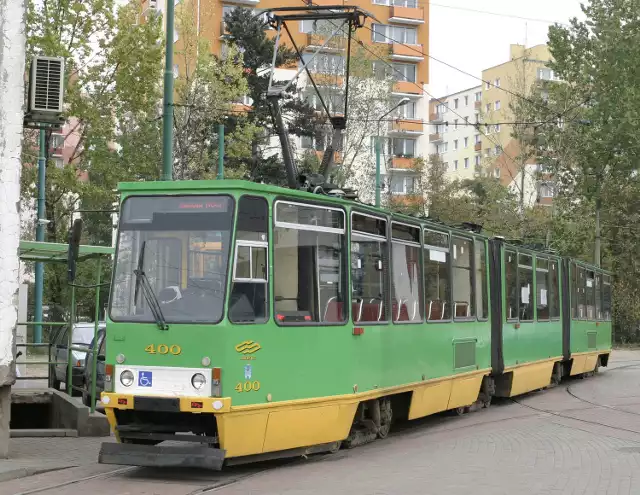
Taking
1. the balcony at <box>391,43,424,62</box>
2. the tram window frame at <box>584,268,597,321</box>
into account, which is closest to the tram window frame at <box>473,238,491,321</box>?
the tram window frame at <box>584,268,597,321</box>

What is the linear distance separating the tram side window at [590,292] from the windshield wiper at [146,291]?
18047 mm

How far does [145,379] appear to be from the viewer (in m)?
10.6

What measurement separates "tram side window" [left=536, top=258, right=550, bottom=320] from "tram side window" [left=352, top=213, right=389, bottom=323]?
30.2ft

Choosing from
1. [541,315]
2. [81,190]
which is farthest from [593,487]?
[81,190]

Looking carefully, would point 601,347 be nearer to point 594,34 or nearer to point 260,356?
point 260,356

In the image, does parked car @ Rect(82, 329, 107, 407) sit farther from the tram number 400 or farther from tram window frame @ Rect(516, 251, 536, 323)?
tram window frame @ Rect(516, 251, 536, 323)

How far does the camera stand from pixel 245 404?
10492 mm

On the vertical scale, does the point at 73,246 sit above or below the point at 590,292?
below

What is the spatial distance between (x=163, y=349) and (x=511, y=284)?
1055 centimetres

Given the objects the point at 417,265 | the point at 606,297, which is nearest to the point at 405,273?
the point at 417,265

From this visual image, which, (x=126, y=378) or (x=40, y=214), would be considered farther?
(x=40, y=214)

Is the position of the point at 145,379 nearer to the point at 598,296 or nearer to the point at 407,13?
the point at 598,296

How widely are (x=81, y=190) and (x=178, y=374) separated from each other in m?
20.2

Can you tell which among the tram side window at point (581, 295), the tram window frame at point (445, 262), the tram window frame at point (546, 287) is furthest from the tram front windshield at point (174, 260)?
the tram side window at point (581, 295)
